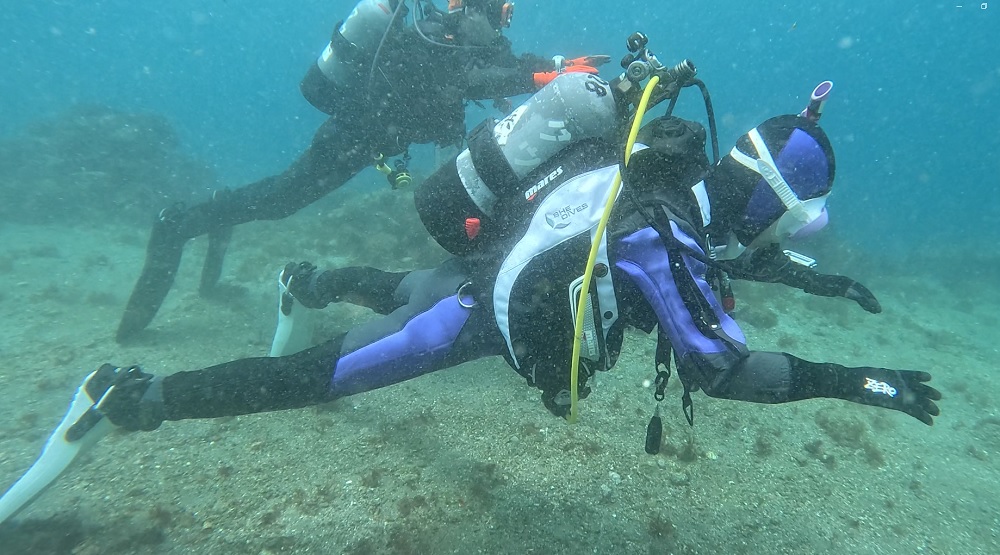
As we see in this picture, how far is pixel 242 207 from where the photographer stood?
6.14 metres

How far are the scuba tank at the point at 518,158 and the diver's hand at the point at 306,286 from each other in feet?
6.67

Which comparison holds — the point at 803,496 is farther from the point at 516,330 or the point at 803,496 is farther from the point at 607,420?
the point at 516,330

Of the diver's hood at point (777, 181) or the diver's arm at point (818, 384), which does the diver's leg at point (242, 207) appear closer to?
the diver's hood at point (777, 181)

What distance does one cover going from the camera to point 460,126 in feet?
17.7

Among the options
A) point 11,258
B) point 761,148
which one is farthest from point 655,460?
point 11,258

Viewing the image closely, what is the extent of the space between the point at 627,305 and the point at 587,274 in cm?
64

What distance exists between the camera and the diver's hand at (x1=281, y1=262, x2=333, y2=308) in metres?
Answer: 4.61

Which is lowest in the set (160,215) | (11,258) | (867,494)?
(867,494)

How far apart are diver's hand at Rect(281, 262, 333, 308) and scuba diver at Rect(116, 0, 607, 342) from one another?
1705mm

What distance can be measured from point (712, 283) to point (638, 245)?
63 centimetres

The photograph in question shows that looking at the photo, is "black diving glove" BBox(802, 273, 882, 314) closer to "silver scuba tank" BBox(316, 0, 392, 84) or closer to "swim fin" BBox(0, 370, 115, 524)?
"swim fin" BBox(0, 370, 115, 524)

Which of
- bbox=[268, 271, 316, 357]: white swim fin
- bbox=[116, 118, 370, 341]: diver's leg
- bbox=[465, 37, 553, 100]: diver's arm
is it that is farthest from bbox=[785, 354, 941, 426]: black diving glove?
bbox=[116, 118, 370, 341]: diver's leg

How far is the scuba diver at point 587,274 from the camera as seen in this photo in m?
2.41

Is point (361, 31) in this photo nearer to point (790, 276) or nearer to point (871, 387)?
point (790, 276)
